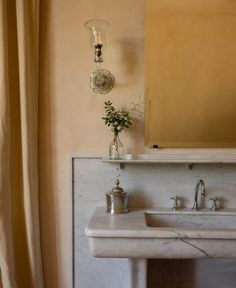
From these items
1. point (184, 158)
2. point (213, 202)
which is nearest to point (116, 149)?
point (184, 158)

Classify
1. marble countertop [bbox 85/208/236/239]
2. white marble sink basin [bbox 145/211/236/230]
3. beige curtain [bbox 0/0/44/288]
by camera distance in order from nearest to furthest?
marble countertop [bbox 85/208/236/239] → beige curtain [bbox 0/0/44/288] → white marble sink basin [bbox 145/211/236/230]

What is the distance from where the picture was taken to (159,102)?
1614 millimetres

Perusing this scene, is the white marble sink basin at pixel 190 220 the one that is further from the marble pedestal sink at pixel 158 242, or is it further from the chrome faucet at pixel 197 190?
the marble pedestal sink at pixel 158 242

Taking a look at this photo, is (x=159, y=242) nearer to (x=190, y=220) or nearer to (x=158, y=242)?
(x=158, y=242)

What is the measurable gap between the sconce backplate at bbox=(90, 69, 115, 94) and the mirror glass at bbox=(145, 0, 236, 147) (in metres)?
0.21

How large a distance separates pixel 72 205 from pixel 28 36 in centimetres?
90

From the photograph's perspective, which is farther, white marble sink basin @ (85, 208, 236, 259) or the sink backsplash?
the sink backsplash

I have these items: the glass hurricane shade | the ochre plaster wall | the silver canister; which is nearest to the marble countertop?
the silver canister

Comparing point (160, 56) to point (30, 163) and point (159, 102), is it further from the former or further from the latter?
point (30, 163)

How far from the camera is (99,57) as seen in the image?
158 cm

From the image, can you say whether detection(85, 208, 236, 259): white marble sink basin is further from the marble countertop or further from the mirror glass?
the mirror glass

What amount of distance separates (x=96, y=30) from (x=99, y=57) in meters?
0.13

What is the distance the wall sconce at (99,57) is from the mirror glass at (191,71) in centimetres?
22

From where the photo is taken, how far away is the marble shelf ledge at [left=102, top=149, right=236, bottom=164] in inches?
59.3
